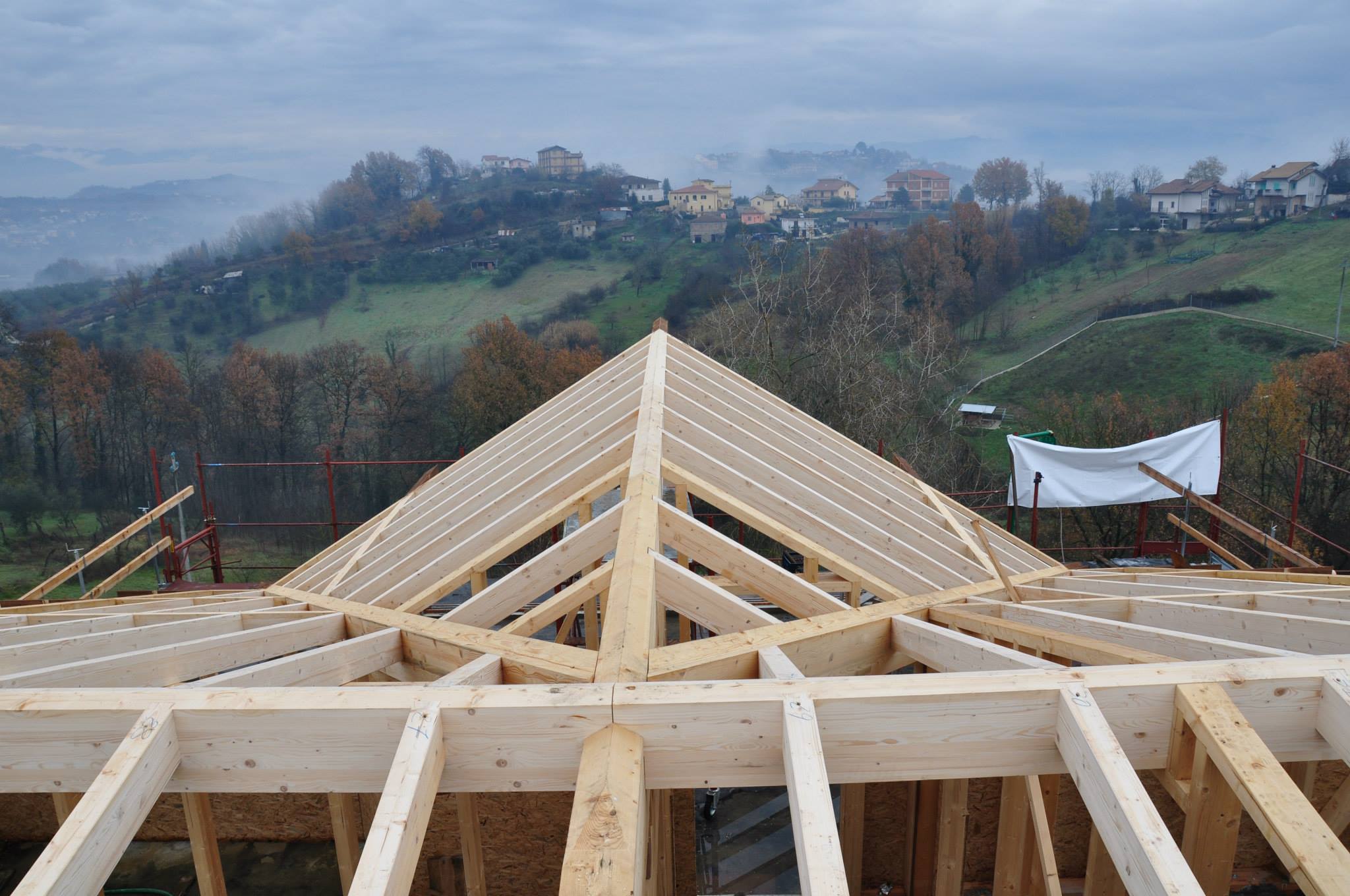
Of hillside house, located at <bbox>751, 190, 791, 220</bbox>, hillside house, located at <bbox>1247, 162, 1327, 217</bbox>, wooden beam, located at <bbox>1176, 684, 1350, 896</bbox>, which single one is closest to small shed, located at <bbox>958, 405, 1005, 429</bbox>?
wooden beam, located at <bbox>1176, 684, 1350, 896</bbox>

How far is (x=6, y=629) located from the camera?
4.69 metres

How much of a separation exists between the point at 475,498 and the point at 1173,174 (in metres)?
114

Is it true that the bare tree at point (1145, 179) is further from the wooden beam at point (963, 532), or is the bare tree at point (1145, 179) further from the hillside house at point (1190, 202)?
the wooden beam at point (963, 532)

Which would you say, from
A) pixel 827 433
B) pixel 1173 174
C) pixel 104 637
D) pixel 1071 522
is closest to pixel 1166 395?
pixel 1071 522

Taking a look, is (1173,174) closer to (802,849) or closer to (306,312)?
(306,312)

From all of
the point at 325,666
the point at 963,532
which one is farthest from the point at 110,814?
the point at 963,532

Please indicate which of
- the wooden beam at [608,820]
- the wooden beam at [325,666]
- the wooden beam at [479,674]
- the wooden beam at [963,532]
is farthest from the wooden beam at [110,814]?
the wooden beam at [963,532]

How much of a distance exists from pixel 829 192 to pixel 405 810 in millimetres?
124457

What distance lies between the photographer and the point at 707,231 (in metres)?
72.4

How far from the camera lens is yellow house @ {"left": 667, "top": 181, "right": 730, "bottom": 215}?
327 feet

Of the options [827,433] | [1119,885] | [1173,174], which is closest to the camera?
Result: [1119,885]

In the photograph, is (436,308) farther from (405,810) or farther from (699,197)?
(405,810)

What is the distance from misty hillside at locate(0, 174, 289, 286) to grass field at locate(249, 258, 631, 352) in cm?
2459

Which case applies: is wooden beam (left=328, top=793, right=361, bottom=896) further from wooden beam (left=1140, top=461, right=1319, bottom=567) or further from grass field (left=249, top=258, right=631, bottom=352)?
grass field (left=249, top=258, right=631, bottom=352)
